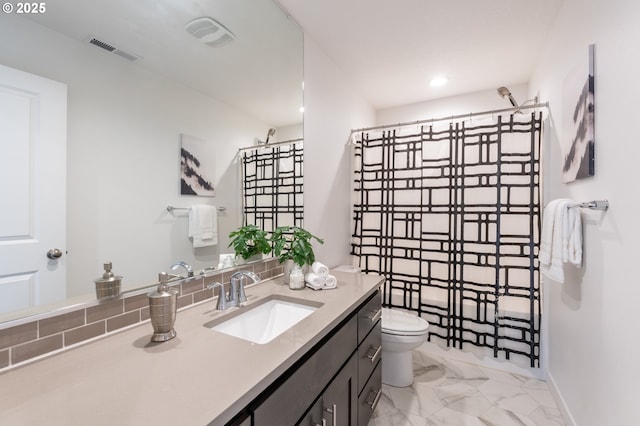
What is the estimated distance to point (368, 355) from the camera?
1483mm

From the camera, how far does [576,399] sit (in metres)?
1.50

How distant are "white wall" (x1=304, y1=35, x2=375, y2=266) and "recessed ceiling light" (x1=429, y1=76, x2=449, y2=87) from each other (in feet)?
2.38

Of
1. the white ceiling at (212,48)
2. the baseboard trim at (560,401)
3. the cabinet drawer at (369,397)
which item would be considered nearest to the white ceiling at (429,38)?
the white ceiling at (212,48)

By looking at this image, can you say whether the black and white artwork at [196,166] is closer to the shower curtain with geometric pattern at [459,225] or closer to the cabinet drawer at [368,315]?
the cabinet drawer at [368,315]

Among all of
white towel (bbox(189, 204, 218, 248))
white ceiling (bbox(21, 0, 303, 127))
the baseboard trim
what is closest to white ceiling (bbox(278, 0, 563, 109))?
white ceiling (bbox(21, 0, 303, 127))

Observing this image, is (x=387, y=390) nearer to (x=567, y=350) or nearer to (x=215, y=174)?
→ (x=567, y=350)

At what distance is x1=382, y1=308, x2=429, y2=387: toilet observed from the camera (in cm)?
186

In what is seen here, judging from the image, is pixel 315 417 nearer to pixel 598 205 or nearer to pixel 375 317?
pixel 375 317

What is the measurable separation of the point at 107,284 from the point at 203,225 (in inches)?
18.3

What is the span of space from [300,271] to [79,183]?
41.1 inches

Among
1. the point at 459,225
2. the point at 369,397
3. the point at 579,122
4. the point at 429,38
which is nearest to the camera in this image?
the point at 579,122

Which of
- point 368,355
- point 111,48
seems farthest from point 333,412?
point 111,48

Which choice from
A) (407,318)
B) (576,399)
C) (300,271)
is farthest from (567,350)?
(300,271)

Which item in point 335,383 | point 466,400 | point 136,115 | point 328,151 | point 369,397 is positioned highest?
point 328,151
